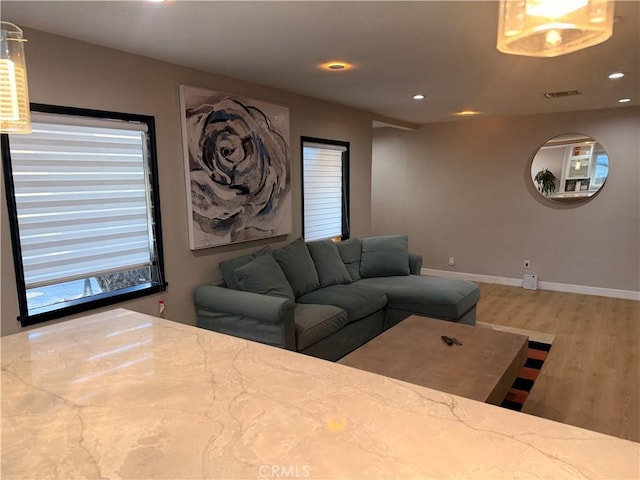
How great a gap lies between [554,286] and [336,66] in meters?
4.46

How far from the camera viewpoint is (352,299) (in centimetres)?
368

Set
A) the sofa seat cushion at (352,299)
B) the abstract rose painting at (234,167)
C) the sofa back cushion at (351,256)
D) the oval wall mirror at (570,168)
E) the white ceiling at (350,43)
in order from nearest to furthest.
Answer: the white ceiling at (350,43) → the abstract rose painting at (234,167) → the sofa seat cushion at (352,299) → the sofa back cushion at (351,256) → the oval wall mirror at (570,168)

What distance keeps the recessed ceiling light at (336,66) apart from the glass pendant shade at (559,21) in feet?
6.61

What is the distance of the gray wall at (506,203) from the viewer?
5.37 meters

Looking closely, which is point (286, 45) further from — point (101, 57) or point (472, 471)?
point (472, 471)

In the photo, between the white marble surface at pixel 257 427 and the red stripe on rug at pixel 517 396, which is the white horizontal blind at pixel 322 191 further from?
the white marble surface at pixel 257 427

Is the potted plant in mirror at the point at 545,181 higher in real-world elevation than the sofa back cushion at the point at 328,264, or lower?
higher

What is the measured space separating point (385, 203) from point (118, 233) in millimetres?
4930

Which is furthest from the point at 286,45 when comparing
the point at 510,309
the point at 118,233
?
the point at 510,309

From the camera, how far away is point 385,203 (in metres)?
7.15

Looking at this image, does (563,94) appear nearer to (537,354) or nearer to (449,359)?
(537,354)

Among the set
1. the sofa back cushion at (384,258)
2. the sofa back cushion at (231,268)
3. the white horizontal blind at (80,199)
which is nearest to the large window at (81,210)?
the white horizontal blind at (80,199)

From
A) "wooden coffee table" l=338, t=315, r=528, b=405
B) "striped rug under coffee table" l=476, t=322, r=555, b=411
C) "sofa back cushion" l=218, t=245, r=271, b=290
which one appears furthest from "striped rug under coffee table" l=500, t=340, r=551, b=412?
"sofa back cushion" l=218, t=245, r=271, b=290

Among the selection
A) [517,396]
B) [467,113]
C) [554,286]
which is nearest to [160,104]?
[517,396]
